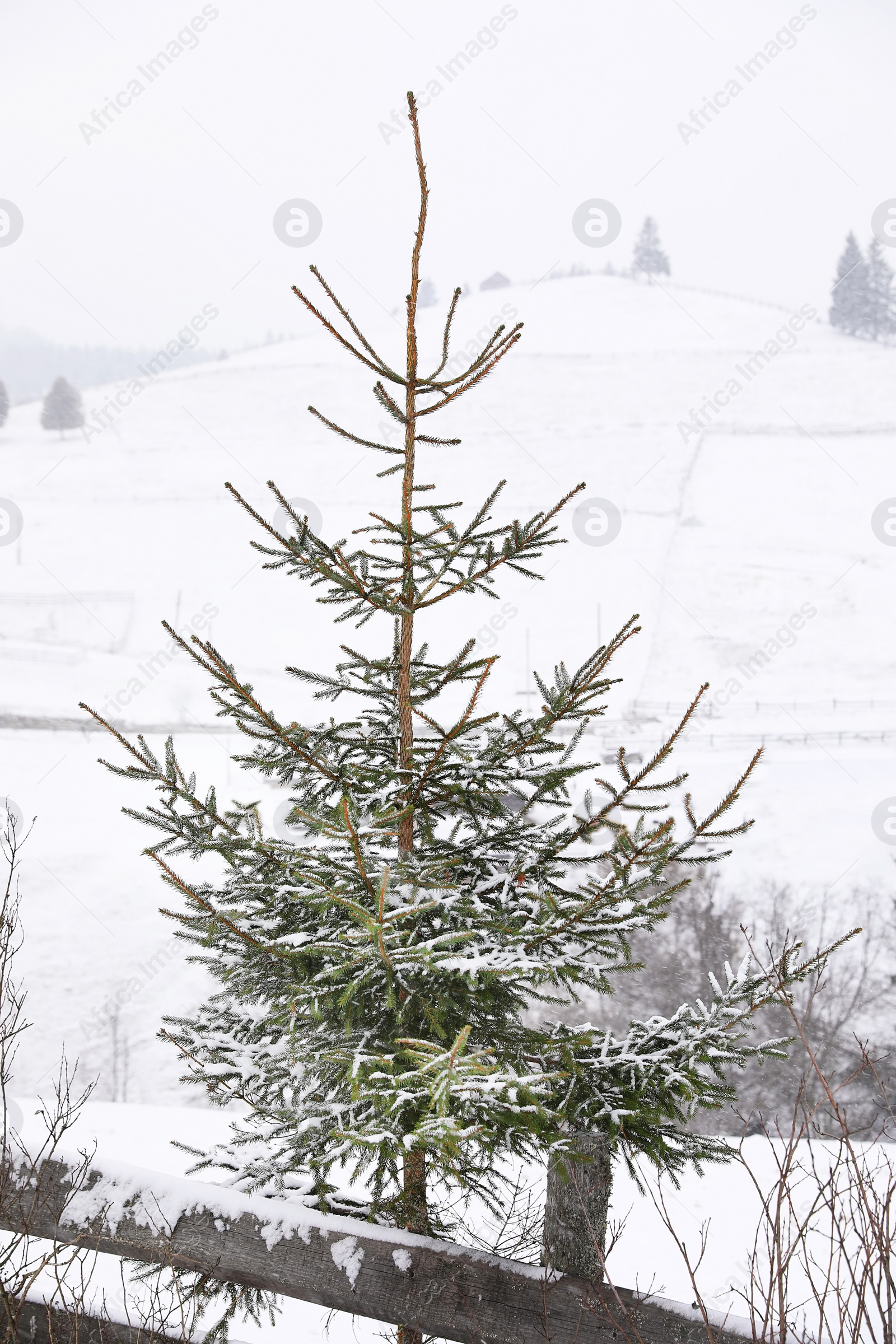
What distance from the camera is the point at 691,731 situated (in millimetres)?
32531

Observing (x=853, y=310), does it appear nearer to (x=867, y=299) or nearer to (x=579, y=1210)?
(x=867, y=299)

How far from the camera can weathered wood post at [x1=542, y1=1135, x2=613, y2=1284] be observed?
2521 mm

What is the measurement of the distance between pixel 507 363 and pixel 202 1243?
8799 cm

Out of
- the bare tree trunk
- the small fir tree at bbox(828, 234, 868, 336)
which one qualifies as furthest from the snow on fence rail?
the small fir tree at bbox(828, 234, 868, 336)

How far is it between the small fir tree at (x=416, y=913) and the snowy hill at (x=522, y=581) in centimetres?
1337

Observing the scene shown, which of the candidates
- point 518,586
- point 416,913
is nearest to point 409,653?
point 416,913

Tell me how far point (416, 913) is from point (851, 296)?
92.2 meters

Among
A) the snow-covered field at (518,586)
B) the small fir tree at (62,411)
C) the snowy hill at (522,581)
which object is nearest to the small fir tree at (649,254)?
→ the snow-covered field at (518,586)

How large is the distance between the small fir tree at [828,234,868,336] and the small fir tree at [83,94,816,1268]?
9081 centimetres

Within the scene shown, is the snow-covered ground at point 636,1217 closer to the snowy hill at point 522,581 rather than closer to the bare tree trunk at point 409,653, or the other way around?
the bare tree trunk at point 409,653

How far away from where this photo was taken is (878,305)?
77562 mm

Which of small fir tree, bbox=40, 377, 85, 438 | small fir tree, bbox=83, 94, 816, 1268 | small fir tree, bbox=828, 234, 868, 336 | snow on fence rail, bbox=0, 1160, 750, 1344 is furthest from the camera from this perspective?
small fir tree, bbox=828, 234, 868, 336

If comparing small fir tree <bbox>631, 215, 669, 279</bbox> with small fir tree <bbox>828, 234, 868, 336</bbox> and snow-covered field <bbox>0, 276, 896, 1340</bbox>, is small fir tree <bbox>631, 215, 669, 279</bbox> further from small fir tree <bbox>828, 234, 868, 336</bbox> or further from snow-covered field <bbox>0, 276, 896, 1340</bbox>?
small fir tree <bbox>828, 234, 868, 336</bbox>

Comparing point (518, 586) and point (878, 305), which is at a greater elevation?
point (878, 305)
